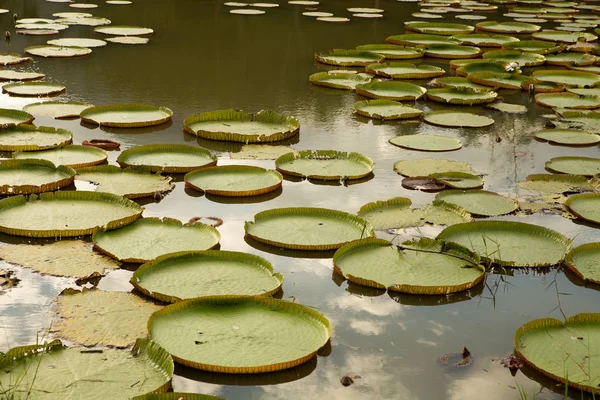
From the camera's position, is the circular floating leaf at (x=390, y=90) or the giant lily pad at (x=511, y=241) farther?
the circular floating leaf at (x=390, y=90)

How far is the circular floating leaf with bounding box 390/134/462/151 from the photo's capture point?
573cm

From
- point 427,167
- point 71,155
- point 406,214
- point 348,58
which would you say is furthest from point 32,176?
point 348,58

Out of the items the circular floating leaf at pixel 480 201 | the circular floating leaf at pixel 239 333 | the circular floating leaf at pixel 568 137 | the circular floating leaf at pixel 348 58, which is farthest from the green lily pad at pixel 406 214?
the circular floating leaf at pixel 348 58

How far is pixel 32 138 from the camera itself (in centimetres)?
547

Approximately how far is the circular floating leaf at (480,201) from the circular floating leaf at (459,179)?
143mm

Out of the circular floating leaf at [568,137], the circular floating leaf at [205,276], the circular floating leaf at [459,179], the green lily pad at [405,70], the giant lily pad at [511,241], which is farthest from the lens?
the green lily pad at [405,70]

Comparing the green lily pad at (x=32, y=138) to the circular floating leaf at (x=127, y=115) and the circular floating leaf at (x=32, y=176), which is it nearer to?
the circular floating leaf at (x=32, y=176)

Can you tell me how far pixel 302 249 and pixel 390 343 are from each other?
931 mm

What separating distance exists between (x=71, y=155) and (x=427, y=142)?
2448 millimetres

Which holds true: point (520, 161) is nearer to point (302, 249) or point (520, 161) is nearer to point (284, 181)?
point (284, 181)

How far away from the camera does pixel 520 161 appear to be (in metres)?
5.59

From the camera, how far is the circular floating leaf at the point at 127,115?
5.97 m

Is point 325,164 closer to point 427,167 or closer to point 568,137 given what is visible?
point 427,167

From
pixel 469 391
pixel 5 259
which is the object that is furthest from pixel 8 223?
pixel 469 391
